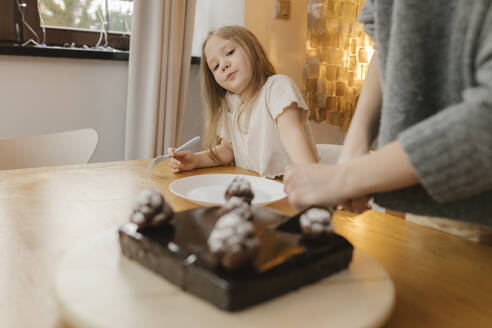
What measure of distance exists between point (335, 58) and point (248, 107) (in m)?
1.13

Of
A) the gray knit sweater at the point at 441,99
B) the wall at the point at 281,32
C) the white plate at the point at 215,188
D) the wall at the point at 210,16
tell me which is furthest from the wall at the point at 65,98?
the gray knit sweater at the point at 441,99

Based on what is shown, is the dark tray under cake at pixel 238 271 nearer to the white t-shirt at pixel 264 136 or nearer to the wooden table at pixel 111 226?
the wooden table at pixel 111 226

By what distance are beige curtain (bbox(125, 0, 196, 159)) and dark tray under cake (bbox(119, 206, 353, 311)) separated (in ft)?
5.92

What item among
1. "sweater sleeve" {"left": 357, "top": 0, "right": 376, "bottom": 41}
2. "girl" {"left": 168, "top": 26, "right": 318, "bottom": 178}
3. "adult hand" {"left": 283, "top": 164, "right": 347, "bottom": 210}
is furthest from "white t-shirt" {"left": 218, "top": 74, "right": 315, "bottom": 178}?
"adult hand" {"left": 283, "top": 164, "right": 347, "bottom": 210}

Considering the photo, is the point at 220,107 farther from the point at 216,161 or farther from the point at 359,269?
the point at 359,269

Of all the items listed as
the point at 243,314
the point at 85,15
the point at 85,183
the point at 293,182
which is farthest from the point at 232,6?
the point at 243,314

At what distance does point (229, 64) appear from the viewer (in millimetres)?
1615

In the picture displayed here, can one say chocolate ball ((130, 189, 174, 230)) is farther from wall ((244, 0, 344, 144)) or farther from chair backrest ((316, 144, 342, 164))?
wall ((244, 0, 344, 144))

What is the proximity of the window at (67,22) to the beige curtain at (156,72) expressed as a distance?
14.4 inches

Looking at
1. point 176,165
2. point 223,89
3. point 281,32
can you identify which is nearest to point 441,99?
point 176,165

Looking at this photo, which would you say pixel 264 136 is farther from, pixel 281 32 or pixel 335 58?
pixel 281 32

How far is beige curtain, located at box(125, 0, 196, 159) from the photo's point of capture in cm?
230

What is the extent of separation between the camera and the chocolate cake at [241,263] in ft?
1.65

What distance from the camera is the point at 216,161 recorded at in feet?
4.91
